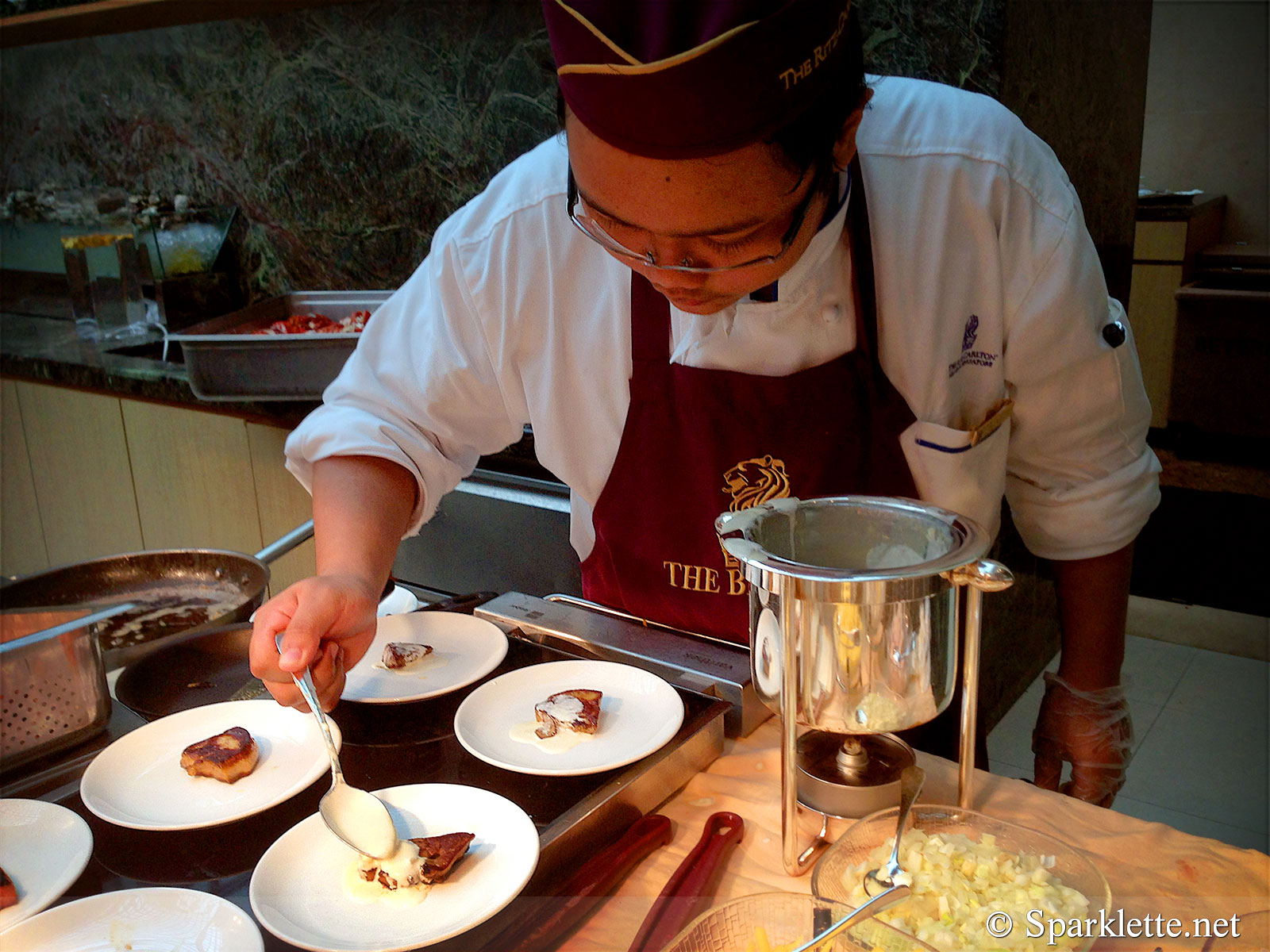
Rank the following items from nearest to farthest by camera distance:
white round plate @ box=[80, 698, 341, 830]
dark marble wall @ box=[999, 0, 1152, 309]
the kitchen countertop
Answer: the kitchen countertop
white round plate @ box=[80, 698, 341, 830]
dark marble wall @ box=[999, 0, 1152, 309]

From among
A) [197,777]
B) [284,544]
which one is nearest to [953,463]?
[197,777]

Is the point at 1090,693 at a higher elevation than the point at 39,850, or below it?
below

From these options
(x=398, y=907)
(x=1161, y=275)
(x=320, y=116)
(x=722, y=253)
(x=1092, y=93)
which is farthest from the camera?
(x=1161, y=275)

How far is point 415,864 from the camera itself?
0.82 metres

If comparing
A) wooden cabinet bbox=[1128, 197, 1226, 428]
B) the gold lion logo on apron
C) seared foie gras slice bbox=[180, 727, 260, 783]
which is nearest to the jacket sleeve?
the gold lion logo on apron

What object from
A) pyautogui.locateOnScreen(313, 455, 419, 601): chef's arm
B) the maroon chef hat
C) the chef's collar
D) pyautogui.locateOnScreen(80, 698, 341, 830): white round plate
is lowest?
pyautogui.locateOnScreen(80, 698, 341, 830): white round plate

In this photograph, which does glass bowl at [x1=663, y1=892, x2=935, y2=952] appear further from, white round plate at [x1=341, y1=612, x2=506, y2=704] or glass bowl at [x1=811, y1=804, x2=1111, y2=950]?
white round plate at [x1=341, y1=612, x2=506, y2=704]

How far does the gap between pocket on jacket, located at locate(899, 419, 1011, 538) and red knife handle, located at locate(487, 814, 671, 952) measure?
562 mm

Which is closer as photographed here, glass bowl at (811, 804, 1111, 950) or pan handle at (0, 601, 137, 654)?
glass bowl at (811, 804, 1111, 950)

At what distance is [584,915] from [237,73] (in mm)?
3226

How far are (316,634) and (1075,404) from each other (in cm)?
A: 96

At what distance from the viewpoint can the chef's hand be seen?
98cm

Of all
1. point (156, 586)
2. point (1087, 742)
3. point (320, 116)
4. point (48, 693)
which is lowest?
point (1087, 742)

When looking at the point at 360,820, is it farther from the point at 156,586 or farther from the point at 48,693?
the point at 156,586
